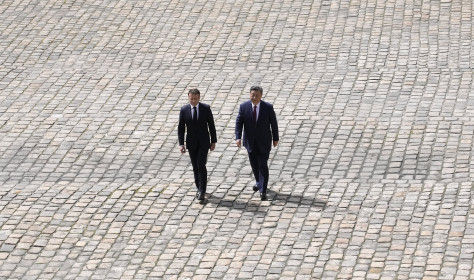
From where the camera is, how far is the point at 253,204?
44.8 feet

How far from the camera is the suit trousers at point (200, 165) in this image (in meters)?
13.7

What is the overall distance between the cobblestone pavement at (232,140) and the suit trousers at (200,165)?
23 centimetres

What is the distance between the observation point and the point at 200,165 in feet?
45.0

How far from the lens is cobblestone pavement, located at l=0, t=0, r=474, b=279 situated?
1234cm

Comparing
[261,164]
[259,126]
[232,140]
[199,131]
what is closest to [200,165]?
[199,131]

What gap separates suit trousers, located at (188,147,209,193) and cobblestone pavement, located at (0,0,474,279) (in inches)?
9.1

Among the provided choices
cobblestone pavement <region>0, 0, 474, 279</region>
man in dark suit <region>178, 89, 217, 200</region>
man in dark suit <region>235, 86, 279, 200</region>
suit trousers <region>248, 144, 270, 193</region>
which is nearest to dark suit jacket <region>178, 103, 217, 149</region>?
man in dark suit <region>178, 89, 217, 200</region>

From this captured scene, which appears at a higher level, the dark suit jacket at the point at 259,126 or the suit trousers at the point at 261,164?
the dark suit jacket at the point at 259,126

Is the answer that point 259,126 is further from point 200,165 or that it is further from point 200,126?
point 200,165

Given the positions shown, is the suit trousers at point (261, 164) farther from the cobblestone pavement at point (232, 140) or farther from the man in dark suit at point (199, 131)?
the man in dark suit at point (199, 131)

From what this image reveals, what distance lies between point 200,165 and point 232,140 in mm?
2119

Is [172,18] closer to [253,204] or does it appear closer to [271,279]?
[253,204]

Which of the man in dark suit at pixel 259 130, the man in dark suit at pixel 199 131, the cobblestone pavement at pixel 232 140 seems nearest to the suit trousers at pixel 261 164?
the man in dark suit at pixel 259 130

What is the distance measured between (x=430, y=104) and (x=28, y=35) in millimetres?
7921
